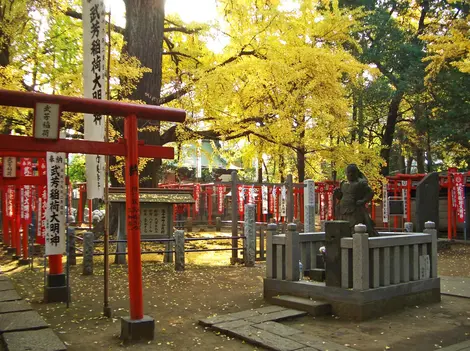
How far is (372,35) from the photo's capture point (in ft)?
69.3

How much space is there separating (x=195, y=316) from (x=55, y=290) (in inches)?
102

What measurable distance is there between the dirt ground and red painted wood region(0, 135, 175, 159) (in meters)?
2.35

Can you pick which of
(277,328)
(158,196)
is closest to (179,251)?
(158,196)

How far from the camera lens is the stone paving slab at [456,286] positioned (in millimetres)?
8398

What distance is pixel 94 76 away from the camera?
6.96 m

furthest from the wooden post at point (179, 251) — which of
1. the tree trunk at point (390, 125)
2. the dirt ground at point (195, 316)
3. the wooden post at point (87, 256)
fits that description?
the tree trunk at point (390, 125)

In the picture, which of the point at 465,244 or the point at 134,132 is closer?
the point at 134,132

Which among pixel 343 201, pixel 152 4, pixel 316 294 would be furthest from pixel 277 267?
pixel 152 4

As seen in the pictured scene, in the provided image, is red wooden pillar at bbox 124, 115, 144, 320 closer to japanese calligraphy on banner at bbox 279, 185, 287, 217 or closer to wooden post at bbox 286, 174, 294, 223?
wooden post at bbox 286, 174, 294, 223

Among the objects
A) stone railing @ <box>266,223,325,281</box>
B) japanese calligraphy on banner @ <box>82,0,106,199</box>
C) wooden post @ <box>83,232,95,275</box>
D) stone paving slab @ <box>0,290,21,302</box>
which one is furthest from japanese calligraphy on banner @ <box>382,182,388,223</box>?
stone paving slab @ <box>0,290,21,302</box>

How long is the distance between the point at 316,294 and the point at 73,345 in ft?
12.1

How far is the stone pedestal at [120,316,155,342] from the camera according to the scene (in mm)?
5453

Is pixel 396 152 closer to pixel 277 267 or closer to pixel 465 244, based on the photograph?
pixel 465 244

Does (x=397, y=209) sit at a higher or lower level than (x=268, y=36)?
lower
